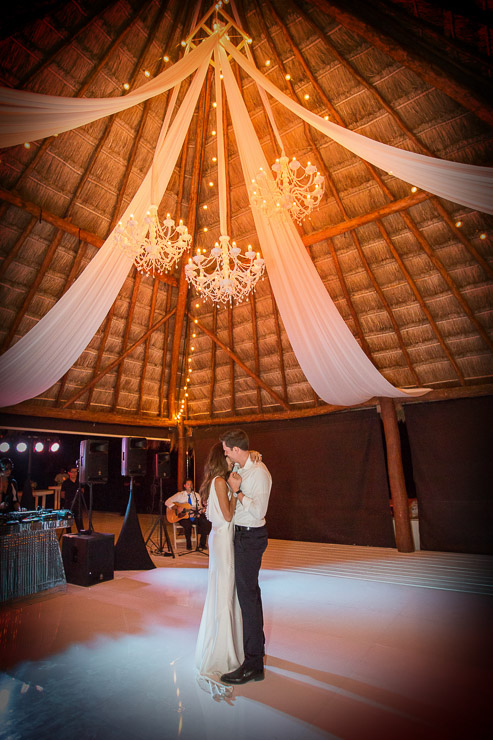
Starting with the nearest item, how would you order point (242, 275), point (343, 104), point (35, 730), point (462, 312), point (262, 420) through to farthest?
point (35, 730) → point (242, 275) → point (343, 104) → point (462, 312) → point (262, 420)

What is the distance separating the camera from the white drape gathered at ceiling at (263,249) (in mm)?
2820

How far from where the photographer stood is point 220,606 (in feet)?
8.09

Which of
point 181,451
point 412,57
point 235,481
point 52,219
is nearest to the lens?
point 235,481

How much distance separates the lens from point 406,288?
20.2 ft

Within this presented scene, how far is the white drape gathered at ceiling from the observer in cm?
282

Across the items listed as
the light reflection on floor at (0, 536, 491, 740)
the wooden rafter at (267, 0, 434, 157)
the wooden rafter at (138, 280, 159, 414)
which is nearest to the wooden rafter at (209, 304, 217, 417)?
the wooden rafter at (138, 280, 159, 414)

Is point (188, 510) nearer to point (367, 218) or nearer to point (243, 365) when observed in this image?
point (243, 365)

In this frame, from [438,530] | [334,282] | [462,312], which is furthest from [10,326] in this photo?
[438,530]

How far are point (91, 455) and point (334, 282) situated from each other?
4672mm

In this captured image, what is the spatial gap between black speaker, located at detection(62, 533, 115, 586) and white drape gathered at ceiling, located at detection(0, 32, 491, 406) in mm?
2194

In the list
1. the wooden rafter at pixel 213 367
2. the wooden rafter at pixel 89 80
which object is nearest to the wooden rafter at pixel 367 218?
the wooden rafter at pixel 213 367

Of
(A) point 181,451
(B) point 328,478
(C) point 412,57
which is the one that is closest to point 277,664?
(C) point 412,57

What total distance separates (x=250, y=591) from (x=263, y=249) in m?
3.57

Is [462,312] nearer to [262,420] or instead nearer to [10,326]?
[262,420]
